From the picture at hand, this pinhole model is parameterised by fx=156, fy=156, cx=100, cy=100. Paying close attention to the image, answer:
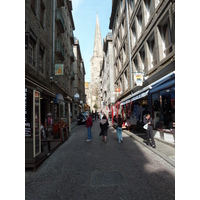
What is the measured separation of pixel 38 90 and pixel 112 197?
437 centimetres

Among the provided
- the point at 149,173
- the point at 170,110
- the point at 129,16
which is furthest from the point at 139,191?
the point at 129,16

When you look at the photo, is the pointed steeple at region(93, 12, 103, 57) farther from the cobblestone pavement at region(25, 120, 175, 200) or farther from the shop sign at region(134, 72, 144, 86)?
the cobblestone pavement at region(25, 120, 175, 200)

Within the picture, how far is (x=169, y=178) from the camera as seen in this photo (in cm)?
421

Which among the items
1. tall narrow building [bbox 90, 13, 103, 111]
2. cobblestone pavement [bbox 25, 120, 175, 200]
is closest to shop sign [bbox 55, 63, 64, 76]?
cobblestone pavement [bbox 25, 120, 175, 200]

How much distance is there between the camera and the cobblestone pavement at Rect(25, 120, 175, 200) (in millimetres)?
3424

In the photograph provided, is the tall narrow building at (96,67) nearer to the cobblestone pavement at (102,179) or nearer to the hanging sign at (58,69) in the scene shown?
the hanging sign at (58,69)

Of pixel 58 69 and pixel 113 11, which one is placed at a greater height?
pixel 113 11

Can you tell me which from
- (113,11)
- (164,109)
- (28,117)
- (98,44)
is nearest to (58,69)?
(28,117)

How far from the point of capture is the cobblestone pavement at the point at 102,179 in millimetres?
3424

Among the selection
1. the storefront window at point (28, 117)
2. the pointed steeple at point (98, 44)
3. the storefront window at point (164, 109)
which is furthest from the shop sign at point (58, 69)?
the pointed steeple at point (98, 44)

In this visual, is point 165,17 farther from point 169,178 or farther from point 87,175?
point 87,175

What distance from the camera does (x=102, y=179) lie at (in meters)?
4.16

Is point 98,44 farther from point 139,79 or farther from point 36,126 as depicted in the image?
point 36,126

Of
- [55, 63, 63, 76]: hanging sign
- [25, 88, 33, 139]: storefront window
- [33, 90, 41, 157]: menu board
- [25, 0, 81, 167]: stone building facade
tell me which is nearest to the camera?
[33, 90, 41, 157]: menu board
